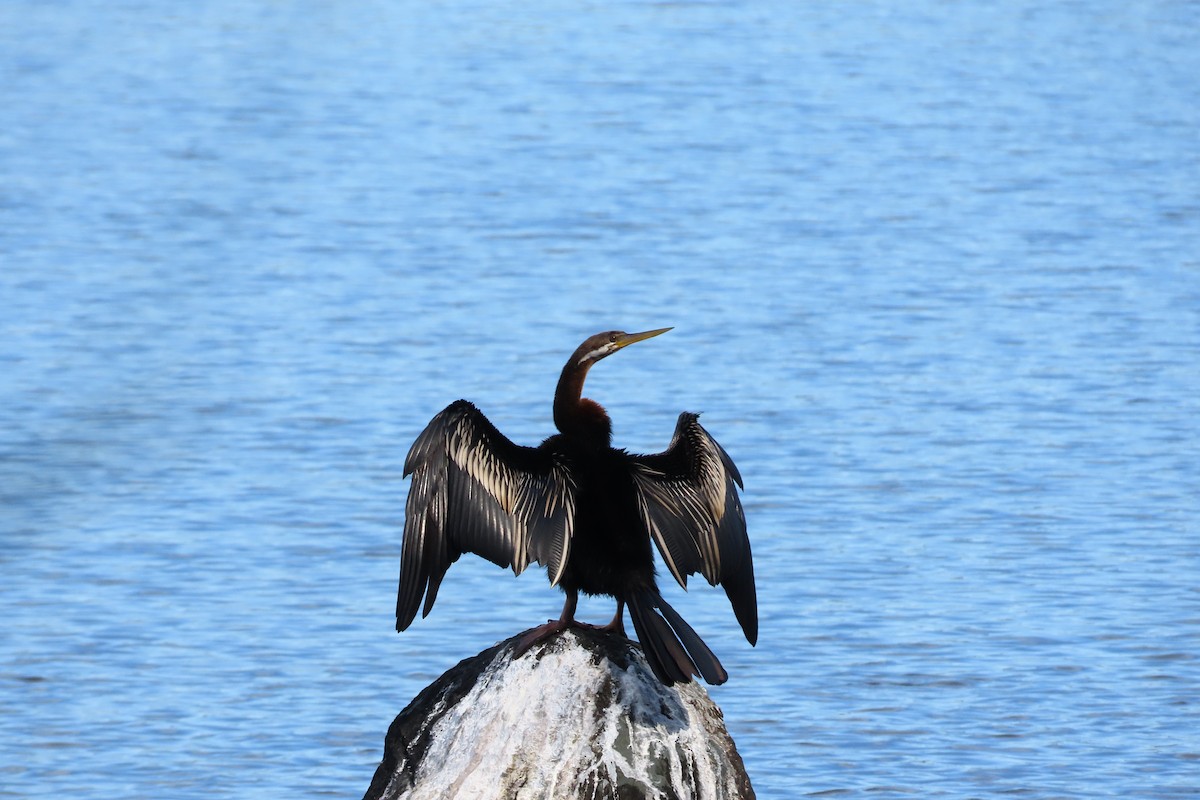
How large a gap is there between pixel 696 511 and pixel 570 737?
702mm

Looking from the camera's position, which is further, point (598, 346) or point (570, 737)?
point (598, 346)

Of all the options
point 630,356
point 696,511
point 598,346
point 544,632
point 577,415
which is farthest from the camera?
point 630,356

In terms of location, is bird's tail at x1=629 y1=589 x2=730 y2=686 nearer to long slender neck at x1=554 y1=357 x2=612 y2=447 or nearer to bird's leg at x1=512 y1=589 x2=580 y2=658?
bird's leg at x1=512 y1=589 x2=580 y2=658

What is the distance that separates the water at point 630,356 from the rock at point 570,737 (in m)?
2.33

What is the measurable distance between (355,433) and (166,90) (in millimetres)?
9750

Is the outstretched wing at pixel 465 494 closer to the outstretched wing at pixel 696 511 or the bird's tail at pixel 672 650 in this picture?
the outstretched wing at pixel 696 511

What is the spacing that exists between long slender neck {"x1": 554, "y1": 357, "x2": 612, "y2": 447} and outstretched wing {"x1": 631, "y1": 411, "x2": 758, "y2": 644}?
0.12m

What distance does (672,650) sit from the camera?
17.5 feet

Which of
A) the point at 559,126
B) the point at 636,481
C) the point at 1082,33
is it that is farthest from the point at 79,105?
the point at 636,481

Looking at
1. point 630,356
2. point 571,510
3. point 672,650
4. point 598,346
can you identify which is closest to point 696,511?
point 571,510

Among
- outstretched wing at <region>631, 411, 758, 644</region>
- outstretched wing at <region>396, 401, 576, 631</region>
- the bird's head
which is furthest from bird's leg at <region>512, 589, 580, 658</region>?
the bird's head

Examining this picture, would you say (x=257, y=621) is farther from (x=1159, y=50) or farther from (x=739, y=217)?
(x=1159, y=50)

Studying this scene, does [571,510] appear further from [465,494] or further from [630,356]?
[630,356]

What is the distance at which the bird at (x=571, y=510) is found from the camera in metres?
5.59
